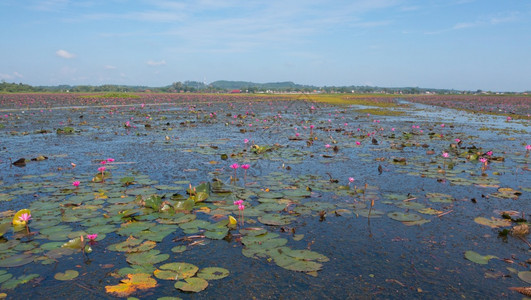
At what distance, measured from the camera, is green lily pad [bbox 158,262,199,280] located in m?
2.92

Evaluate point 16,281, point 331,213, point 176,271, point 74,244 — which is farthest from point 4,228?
point 331,213

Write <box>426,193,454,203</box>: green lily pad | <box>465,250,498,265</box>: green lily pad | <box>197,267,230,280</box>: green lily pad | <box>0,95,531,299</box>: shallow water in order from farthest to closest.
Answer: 1. <box>426,193,454,203</box>: green lily pad
2. <box>465,250,498,265</box>: green lily pad
3. <box>197,267,230,280</box>: green lily pad
4. <box>0,95,531,299</box>: shallow water

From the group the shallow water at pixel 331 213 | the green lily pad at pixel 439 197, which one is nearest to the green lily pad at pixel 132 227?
the shallow water at pixel 331 213

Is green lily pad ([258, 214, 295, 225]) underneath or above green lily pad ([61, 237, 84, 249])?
underneath

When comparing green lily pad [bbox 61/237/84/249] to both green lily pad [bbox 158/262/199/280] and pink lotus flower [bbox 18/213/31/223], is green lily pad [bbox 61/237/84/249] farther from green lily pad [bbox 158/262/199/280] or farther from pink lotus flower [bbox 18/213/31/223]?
green lily pad [bbox 158/262/199/280]

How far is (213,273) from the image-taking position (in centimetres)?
299

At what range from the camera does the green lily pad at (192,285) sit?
2.73 meters

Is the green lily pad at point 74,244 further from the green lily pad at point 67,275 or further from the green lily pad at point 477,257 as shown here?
the green lily pad at point 477,257

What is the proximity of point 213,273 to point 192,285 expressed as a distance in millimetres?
250

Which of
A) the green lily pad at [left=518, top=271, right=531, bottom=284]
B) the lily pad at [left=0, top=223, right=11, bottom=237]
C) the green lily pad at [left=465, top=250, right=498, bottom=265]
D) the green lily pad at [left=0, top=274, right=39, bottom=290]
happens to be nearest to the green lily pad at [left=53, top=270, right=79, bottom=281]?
the green lily pad at [left=0, top=274, right=39, bottom=290]

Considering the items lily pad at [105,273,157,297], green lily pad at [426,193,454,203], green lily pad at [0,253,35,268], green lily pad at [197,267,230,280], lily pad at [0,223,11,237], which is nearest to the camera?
lily pad at [105,273,157,297]

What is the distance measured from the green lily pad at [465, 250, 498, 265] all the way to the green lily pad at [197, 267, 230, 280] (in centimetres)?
236

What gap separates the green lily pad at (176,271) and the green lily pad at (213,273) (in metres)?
0.07

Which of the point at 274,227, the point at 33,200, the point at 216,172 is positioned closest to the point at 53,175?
the point at 33,200
